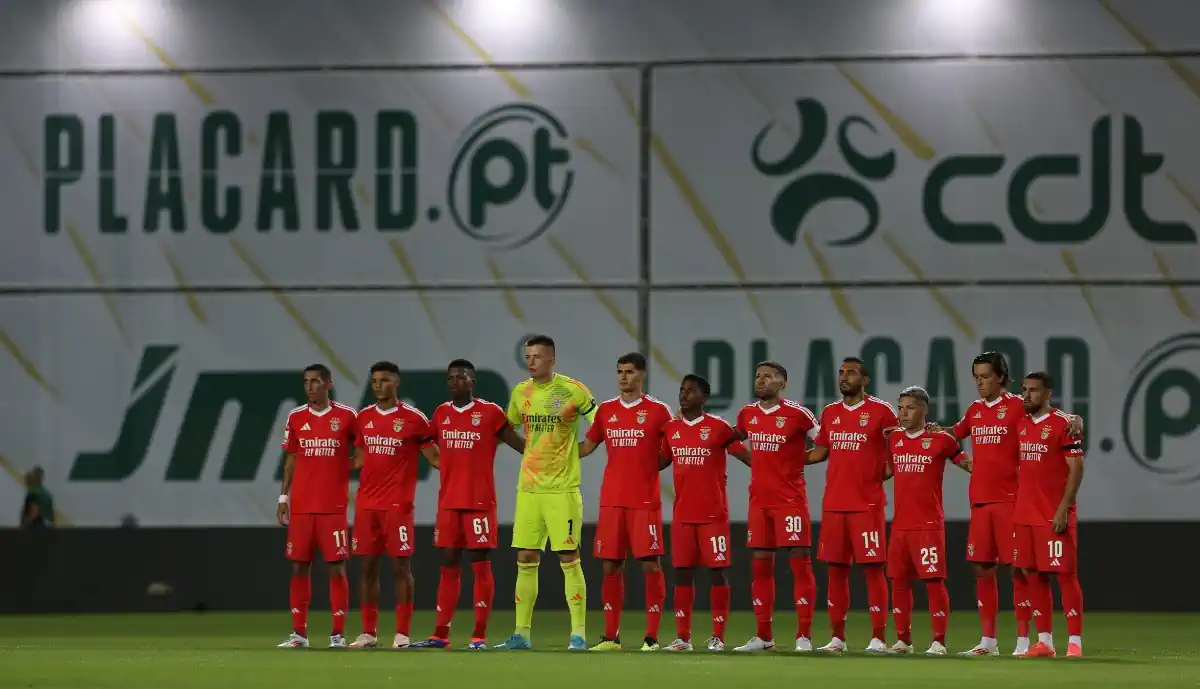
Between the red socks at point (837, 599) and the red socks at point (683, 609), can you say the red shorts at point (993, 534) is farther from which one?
the red socks at point (683, 609)

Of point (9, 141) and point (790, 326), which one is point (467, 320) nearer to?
point (790, 326)

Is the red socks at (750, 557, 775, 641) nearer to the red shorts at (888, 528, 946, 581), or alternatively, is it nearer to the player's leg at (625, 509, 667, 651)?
the player's leg at (625, 509, 667, 651)

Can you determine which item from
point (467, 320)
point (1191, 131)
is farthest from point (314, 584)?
point (1191, 131)

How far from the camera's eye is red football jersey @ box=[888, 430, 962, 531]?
14.3m

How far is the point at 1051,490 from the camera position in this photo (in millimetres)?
13836

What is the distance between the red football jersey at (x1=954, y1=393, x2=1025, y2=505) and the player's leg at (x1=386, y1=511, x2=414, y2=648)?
434 centimetres

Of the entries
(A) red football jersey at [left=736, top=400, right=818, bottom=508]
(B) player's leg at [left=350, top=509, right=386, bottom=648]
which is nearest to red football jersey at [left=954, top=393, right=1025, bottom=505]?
(A) red football jersey at [left=736, top=400, right=818, bottom=508]

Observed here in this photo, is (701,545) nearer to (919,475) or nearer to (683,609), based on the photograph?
(683,609)

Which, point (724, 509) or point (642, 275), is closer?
point (724, 509)

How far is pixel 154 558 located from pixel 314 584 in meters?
1.83

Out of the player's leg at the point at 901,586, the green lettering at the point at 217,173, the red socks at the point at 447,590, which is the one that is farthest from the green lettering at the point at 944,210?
the red socks at the point at 447,590

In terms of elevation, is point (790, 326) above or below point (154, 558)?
above

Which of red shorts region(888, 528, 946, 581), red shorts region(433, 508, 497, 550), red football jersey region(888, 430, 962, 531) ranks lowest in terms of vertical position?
red shorts region(888, 528, 946, 581)

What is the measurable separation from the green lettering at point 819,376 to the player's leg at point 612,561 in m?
7.41
